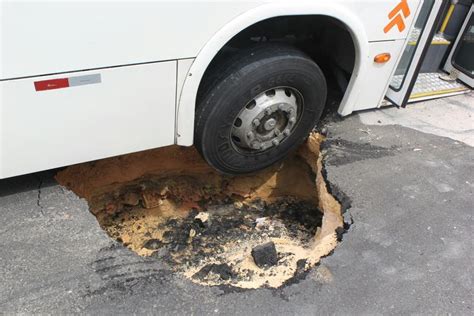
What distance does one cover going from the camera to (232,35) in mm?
2420

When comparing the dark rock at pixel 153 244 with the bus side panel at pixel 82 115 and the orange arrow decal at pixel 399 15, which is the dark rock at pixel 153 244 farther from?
the orange arrow decal at pixel 399 15

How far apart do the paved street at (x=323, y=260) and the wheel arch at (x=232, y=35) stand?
85 cm

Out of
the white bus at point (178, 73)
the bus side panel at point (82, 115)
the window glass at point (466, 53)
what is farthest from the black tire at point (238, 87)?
the window glass at point (466, 53)

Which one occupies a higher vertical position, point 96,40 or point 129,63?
point 96,40

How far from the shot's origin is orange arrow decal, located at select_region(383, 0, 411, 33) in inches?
121

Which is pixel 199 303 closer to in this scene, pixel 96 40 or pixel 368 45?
pixel 96 40

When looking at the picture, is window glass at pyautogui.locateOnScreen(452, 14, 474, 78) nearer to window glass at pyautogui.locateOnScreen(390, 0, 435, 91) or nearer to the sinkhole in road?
window glass at pyautogui.locateOnScreen(390, 0, 435, 91)

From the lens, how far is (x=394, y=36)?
127 inches

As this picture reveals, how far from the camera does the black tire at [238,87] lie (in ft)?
8.82

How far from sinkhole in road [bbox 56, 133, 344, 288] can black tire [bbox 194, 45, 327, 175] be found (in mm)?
704

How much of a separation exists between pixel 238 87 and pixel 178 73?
1.54ft

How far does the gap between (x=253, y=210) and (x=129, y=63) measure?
2.31 meters

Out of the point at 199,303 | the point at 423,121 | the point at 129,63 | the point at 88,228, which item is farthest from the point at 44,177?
the point at 423,121

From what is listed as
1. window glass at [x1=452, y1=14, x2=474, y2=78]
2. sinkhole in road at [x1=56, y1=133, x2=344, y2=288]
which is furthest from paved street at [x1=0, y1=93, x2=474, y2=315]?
window glass at [x1=452, y1=14, x2=474, y2=78]
